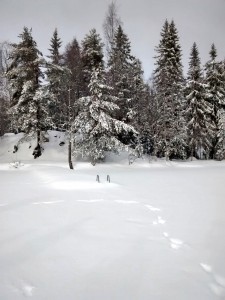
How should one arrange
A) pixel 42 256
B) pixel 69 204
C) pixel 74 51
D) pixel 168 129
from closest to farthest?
pixel 42 256 → pixel 69 204 → pixel 168 129 → pixel 74 51

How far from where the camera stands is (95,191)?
39.9 feet

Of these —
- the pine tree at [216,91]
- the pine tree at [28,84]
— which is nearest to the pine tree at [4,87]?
the pine tree at [28,84]

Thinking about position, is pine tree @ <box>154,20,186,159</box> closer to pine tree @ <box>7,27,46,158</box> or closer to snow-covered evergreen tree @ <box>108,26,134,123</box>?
snow-covered evergreen tree @ <box>108,26,134,123</box>

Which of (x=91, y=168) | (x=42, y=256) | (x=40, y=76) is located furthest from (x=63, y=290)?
(x=40, y=76)

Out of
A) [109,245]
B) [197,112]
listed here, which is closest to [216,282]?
[109,245]

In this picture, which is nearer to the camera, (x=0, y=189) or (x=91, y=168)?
(x=0, y=189)

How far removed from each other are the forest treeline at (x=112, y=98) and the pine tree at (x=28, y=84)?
9 cm

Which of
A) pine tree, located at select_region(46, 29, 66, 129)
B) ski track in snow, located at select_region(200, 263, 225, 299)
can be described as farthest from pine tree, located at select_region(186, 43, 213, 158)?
ski track in snow, located at select_region(200, 263, 225, 299)

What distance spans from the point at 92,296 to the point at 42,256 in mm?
1643

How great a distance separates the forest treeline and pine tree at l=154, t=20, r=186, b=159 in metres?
0.10

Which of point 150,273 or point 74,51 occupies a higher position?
point 74,51

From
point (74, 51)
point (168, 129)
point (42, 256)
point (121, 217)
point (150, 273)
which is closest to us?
point (150, 273)

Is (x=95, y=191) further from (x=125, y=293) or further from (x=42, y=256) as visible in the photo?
(x=125, y=293)

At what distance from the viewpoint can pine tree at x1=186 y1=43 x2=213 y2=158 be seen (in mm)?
30766
